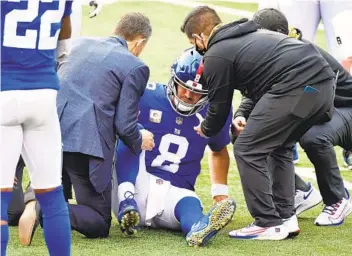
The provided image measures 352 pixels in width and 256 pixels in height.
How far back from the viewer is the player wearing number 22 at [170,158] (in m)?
5.20

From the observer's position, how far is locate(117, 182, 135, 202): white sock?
16.8 ft

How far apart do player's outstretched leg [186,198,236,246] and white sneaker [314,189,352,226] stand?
905mm

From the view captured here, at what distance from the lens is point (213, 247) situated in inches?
194

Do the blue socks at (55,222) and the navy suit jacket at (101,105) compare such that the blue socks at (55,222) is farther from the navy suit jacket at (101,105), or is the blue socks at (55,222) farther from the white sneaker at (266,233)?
the white sneaker at (266,233)

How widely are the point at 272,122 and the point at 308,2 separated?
2579mm

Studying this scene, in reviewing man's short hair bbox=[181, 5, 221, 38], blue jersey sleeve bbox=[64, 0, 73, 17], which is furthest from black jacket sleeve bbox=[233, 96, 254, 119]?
blue jersey sleeve bbox=[64, 0, 73, 17]

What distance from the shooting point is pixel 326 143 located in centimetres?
552

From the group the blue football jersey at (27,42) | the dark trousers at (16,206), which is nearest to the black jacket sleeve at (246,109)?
the dark trousers at (16,206)

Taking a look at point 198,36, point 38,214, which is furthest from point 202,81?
point 38,214

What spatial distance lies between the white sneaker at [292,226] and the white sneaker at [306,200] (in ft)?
1.71

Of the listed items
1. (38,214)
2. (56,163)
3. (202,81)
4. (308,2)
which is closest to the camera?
(56,163)

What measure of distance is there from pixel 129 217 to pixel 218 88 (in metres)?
0.78

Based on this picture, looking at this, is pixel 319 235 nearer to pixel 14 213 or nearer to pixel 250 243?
pixel 250 243

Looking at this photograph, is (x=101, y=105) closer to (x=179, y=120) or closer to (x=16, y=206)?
(x=179, y=120)
